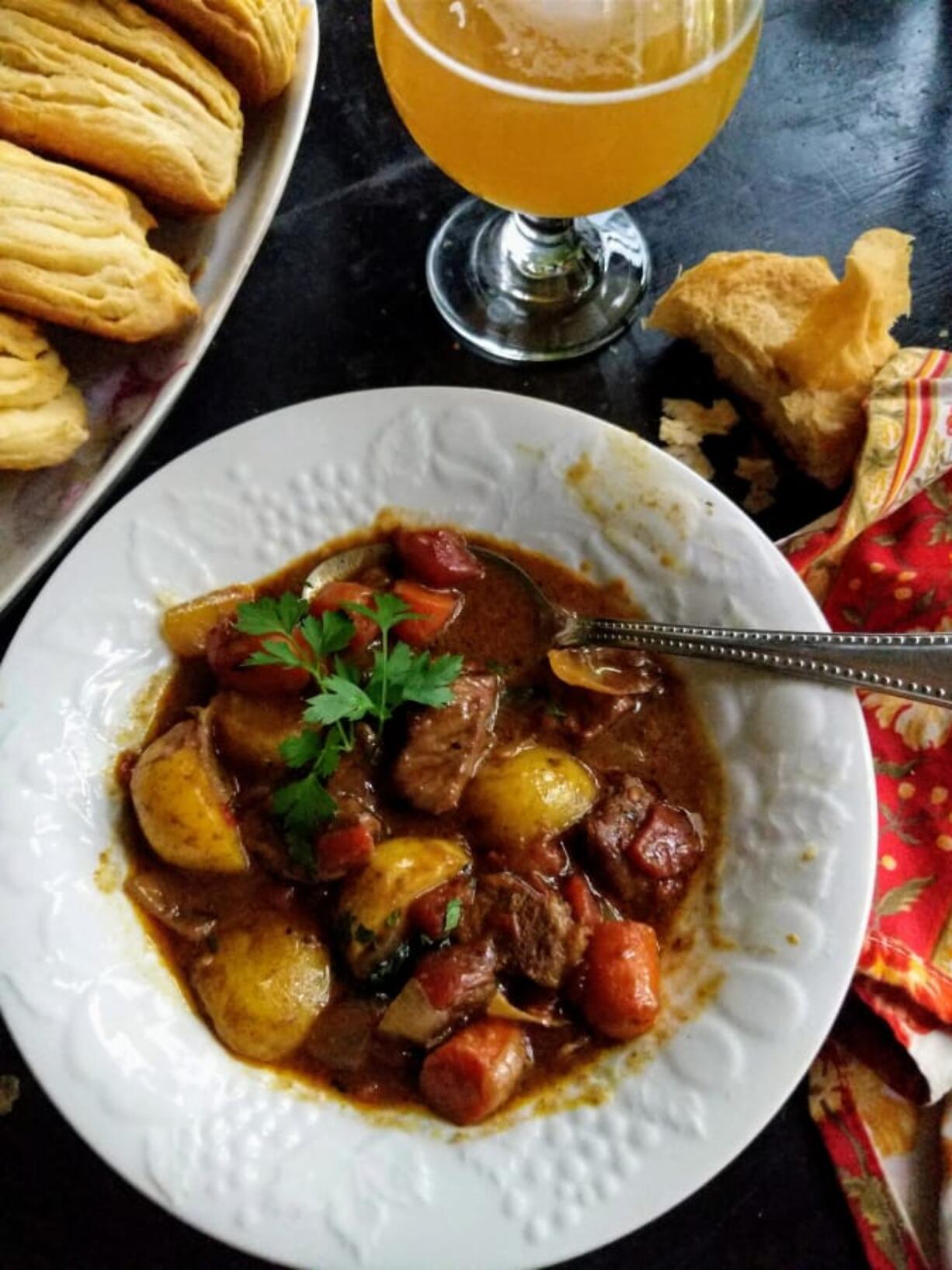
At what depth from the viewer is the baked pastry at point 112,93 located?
2125 millimetres

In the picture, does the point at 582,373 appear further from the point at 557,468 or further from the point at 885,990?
the point at 885,990

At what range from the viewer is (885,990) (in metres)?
2.05

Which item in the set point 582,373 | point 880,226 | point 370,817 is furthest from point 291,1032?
point 880,226

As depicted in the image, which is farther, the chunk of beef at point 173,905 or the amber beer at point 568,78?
the chunk of beef at point 173,905

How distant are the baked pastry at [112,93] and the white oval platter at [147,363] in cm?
14

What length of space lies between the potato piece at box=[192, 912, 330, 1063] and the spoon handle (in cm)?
82

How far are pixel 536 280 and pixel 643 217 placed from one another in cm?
30

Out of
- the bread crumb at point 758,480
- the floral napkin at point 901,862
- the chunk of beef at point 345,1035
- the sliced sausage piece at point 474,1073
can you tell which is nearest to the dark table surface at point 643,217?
the bread crumb at point 758,480

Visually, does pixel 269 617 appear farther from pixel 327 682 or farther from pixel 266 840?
pixel 266 840

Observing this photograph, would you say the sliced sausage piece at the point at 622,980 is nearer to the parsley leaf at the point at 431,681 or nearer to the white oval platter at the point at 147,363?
the parsley leaf at the point at 431,681

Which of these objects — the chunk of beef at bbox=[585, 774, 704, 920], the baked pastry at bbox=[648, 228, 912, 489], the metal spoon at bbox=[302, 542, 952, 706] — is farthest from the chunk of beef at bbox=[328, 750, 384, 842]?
the baked pastry at bbox=[648, 228, 912, 489]

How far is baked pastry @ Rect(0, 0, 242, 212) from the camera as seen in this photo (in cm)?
212

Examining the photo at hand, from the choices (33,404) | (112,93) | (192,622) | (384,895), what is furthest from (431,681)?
(112,93)

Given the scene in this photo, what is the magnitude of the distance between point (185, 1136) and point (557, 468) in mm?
1255
